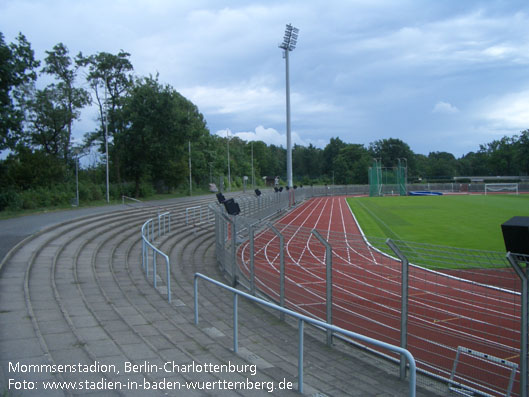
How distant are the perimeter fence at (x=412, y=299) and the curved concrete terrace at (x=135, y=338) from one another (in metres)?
0.57

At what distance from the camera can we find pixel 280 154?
12612 cm

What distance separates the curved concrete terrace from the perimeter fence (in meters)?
0.57

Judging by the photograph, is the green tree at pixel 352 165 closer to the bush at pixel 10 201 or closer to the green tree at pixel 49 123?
the green tree at pixel 49 123

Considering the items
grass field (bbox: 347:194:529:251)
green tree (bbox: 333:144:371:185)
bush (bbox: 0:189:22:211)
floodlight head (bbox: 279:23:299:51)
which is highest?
floodlight head (bbox: 279:23:299:51)

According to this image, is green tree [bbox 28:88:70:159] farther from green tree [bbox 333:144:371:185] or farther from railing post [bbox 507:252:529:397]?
green tree [bbox 333:144:371:185]

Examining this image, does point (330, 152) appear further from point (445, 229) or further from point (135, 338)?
point (135, 338)

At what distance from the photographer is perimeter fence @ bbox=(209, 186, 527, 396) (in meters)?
4.97

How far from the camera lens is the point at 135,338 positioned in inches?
219

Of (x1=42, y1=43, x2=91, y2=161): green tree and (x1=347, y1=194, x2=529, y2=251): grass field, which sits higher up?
(x1=42, y1=43, x2=91, y2=161): green tree

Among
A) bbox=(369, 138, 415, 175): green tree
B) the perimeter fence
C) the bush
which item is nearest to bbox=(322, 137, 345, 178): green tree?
bbox=(369, 138, 415, 175): green tree

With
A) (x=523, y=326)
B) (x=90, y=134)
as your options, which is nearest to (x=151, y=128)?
(x=90, y=134)

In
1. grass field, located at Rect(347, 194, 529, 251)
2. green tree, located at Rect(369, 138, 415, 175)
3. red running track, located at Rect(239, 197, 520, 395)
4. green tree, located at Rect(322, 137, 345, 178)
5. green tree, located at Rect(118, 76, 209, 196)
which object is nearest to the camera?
red running track, located at Rect(239, 197, 520, 395)

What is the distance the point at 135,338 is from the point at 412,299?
427 cm

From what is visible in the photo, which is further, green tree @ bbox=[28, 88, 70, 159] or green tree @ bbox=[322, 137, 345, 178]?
green tree @ bbox=[322, 137, 345, 178]
